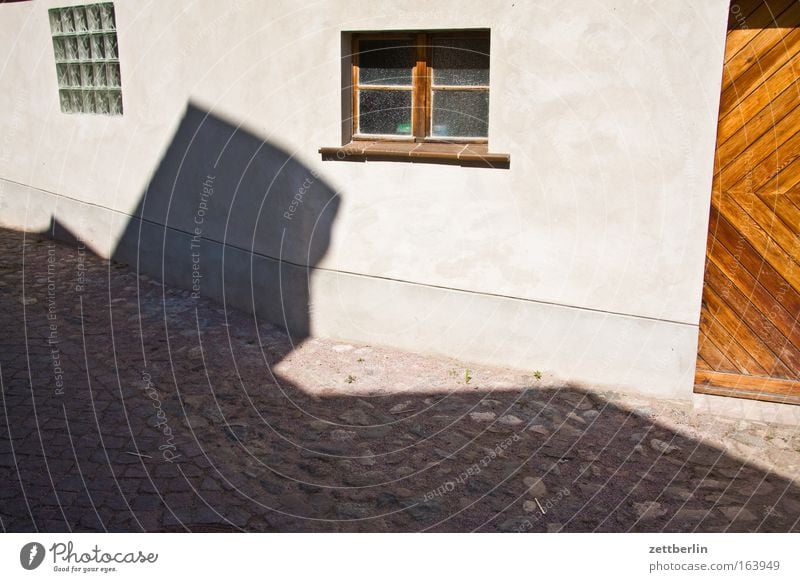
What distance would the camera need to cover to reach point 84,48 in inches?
376

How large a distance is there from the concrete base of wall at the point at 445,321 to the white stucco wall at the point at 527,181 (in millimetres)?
17

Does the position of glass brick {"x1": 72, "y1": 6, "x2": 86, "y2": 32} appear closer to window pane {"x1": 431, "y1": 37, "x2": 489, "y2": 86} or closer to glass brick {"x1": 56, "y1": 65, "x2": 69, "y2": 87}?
glass brick {"x1": 56, "y1": 65, "x2": 69, "y2": 87}

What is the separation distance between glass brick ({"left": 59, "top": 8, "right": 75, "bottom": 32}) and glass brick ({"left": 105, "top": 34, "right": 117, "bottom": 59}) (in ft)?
2.83

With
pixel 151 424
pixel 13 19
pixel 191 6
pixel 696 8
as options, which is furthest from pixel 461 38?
pixel 13 19

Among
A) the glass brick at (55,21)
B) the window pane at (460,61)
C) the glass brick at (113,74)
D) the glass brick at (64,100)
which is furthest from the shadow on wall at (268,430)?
the glass brick at (55,21)

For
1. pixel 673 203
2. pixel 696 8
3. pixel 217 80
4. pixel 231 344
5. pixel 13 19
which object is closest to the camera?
pixel 696 8

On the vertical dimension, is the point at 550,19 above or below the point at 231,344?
above

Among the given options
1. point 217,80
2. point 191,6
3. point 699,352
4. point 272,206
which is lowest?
point 699,352

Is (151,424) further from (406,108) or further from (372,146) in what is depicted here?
(406,108)

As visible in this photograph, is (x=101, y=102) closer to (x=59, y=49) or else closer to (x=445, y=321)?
(x=59, y=49)

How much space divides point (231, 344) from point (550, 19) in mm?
4010

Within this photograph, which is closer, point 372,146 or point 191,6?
point 372,146

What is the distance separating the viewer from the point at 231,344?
723 centimetres

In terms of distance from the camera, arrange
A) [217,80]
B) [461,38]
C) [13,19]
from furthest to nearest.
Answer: [13,19]
[217,80]
[461,38]
